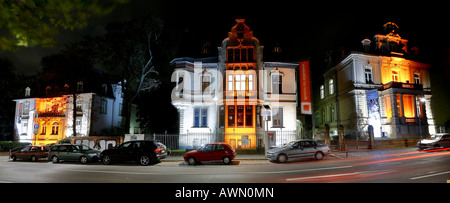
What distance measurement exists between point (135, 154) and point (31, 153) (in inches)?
462

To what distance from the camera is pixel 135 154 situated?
55.2 feet

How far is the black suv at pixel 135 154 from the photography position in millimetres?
16609

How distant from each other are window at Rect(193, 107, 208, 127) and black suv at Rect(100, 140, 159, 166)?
1055 cm

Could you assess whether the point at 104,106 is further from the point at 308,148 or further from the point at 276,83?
the point at 308,148

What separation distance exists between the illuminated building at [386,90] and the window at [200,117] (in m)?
14.2

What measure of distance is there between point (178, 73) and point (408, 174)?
23.3 metres

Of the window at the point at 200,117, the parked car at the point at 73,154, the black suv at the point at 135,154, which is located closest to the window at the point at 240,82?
the window at the point at 200,117

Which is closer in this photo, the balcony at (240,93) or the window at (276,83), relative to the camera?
the balcony at (240,93)

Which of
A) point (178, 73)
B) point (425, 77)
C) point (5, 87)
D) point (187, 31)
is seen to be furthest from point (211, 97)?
point (5, 87)

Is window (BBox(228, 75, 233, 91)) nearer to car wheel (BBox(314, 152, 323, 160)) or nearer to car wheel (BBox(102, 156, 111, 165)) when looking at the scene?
car wheel (BBox(314, 152, 323, 160))

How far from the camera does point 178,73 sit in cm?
2797

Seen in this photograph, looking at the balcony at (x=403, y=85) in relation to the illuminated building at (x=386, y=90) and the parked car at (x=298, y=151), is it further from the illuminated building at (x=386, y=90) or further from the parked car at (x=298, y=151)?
the parked car at (x=298, y=151)

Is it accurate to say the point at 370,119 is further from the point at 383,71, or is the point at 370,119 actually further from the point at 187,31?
the point at 187,31

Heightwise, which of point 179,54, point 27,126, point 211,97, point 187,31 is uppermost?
point 187,31
